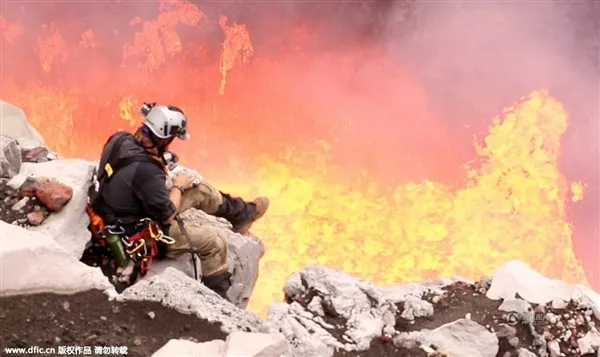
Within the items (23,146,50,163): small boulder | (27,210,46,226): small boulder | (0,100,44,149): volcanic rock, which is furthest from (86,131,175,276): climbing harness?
(0,100,44,149): volcanic rock

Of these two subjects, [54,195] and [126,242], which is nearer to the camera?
[126,242]

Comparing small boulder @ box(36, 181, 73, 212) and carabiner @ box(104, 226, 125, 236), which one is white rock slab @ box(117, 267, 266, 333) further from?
small boulder @ box(36, 181, 73, 212)

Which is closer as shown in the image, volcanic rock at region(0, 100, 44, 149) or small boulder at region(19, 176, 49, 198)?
small boulder at region(19, 176, 49, 198)

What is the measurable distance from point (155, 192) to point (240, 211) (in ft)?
7.55

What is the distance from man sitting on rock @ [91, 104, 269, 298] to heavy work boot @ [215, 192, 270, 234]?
1.04m

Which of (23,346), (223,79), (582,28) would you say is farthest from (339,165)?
(23,346)

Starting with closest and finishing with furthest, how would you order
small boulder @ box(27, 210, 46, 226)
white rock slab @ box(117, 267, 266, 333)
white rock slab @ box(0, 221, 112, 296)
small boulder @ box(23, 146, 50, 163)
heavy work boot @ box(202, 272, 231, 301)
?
white rock slab @ box(0, 221, 112, 296) < white rock slab @ box(117, 267, 266, 333) < small boulder @ box(27, 210, 46, 226) < heavy work boot @ box(202, 272, 231, 301) < small boulder @ box(23, 146, 50, 163)

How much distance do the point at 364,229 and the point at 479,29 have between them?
24.9 feet

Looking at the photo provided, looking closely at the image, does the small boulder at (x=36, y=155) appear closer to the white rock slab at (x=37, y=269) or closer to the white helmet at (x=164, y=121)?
the white helmet at (x=164, y=121)

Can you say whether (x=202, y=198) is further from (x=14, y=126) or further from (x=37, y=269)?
(x=14, y=126)

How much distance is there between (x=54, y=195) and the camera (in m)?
6.97

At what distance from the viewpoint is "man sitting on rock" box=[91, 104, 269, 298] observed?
6539 mm

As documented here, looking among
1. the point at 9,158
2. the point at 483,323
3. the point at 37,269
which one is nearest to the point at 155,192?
the point at 37,269

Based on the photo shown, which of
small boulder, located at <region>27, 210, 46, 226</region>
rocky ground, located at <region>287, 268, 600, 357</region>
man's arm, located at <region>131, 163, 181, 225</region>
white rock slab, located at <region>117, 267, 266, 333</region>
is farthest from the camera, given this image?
small boulder, located at <region>27, 210, 46, 226</region>
